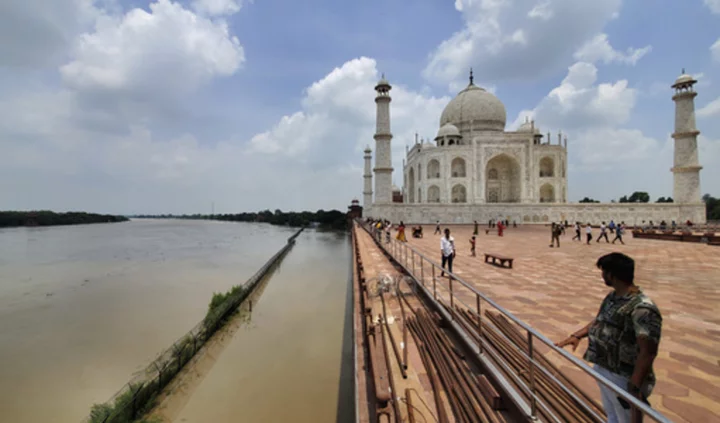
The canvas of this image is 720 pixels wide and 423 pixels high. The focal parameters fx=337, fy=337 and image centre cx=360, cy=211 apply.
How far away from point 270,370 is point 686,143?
38639mm

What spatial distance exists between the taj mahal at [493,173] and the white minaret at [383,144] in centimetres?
9

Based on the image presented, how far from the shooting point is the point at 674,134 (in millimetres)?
29875

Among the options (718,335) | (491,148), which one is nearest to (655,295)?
(718,335)

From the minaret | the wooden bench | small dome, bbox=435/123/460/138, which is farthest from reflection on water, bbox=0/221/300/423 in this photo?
the minaret

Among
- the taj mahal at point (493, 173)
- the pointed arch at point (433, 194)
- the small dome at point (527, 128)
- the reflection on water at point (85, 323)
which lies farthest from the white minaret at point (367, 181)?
the reflection on water at point (85, 323)

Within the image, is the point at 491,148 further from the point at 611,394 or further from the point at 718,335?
the point at 611,394

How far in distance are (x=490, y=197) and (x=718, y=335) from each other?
3554 cm

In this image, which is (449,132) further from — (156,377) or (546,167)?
(156,377)

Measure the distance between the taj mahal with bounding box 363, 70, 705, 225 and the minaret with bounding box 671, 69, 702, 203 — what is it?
2.5 inches

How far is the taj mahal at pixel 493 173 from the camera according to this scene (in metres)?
29.6

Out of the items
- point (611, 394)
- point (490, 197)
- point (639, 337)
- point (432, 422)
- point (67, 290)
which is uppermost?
point (490, 197)

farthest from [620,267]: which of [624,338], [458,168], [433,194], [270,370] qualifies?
[458,168]

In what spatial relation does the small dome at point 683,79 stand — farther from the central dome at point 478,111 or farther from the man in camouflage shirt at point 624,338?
the man in camouflage shirt at point 624,338

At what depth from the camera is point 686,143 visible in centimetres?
2933
